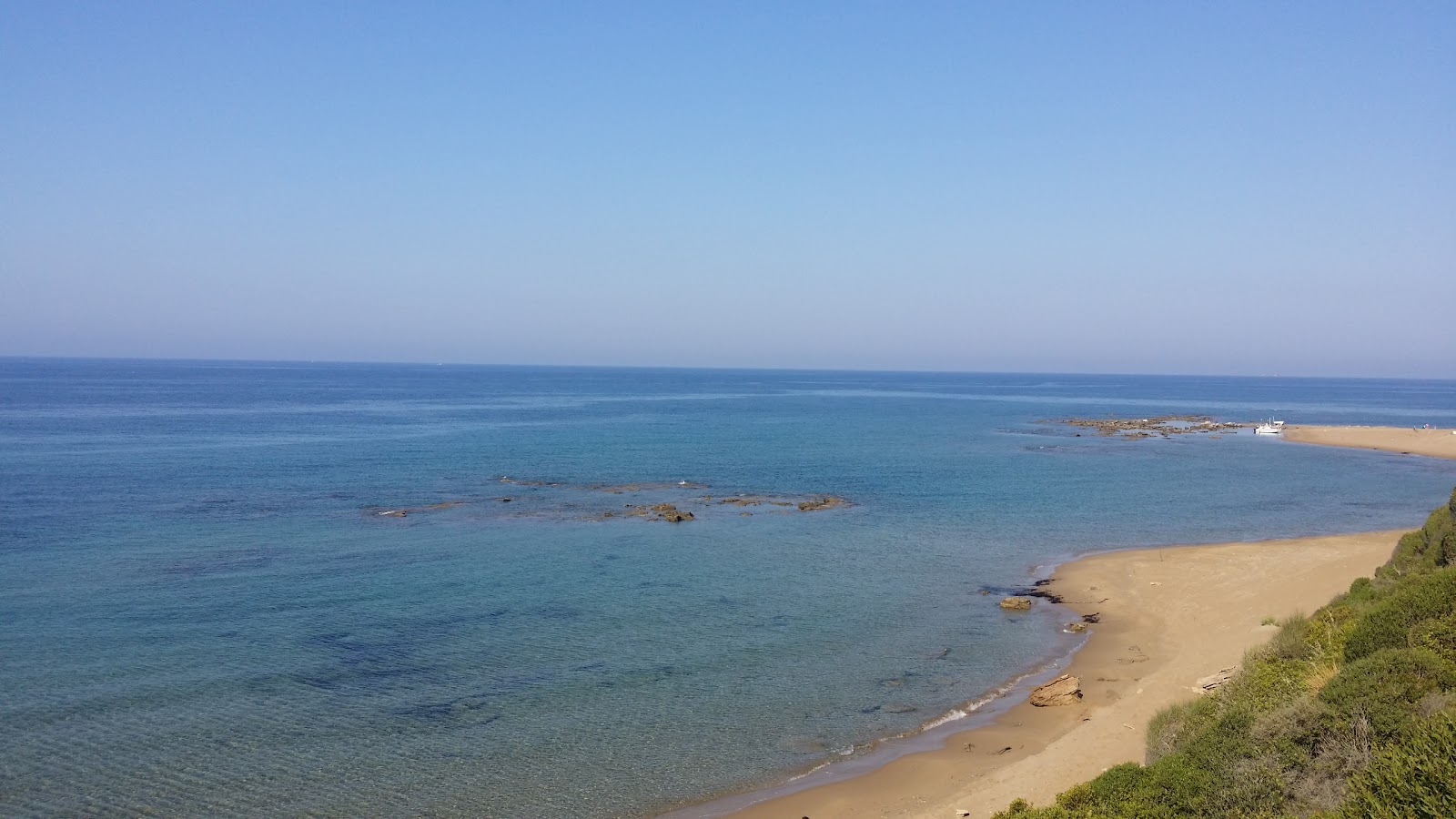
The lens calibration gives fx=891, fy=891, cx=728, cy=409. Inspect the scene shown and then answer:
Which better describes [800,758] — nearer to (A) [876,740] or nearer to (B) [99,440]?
(A) [876,740]

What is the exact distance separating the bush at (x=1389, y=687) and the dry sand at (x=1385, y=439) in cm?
8782

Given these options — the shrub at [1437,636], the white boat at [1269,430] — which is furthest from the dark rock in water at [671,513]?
the white boat at [1269,430]

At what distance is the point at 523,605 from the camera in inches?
1230

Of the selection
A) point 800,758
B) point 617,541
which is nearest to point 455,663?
point 800,758

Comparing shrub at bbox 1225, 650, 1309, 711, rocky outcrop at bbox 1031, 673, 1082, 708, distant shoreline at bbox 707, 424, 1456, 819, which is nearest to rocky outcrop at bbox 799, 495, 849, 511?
distant shoreline at bbox 707, 424, 1456, 819

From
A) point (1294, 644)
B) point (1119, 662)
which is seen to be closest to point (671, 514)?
point (1119, 662)

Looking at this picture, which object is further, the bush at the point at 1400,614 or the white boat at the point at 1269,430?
the white boat at the point at 1269,430

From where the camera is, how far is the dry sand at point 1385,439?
85188 millimetres

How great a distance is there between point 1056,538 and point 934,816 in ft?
97.4

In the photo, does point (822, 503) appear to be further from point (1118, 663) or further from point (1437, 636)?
point (1437, 636)

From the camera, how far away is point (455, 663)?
83.5ft

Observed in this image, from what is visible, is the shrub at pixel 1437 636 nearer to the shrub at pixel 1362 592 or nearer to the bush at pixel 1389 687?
the bush at pixel 1389 687

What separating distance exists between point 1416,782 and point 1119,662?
18.9 m

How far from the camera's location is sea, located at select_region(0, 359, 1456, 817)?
19406mm
